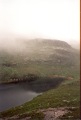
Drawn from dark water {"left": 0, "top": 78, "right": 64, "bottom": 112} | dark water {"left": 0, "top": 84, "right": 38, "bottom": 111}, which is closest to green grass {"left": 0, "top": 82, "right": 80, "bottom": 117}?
dark water {"left": 0, "top": 84, "right": 38, "bottom": 111}

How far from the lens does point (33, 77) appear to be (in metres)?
193

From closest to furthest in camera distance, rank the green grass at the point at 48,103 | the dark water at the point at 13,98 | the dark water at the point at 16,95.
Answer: the green grass at the point at 48,103
the dark water at the point at 13,98
the dark water at the point at 16,95

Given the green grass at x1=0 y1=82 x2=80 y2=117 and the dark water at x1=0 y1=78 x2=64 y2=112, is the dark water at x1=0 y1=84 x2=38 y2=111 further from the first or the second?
the green grass at x1=0 y1=82 x2=80 y2=117

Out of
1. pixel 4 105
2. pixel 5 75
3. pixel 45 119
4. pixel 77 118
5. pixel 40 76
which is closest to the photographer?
pixel 77 118

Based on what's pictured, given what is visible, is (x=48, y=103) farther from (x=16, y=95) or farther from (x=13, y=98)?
(x=16, y=95)

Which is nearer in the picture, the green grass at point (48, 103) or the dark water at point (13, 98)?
the green grass at point (48, 103)

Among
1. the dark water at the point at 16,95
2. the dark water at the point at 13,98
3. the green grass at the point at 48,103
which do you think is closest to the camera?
the green grass at the point at 48,103

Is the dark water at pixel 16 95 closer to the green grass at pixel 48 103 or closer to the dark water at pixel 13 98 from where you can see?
the dark water at pixel 13 98

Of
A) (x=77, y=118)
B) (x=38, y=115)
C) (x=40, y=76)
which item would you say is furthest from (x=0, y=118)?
(x=40, y=76)

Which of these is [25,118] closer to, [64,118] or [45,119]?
[45,119]

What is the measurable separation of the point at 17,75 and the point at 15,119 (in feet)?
463

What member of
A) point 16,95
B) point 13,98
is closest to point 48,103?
point 13,98

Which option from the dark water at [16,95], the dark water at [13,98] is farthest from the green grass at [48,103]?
the dark water at [16,95]

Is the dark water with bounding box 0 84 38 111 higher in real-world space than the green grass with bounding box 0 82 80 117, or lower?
lower
